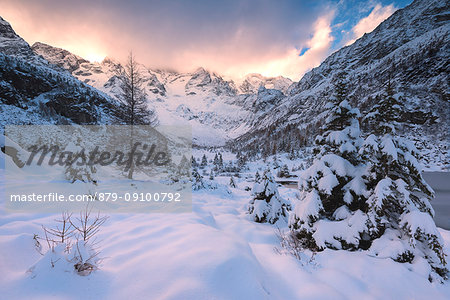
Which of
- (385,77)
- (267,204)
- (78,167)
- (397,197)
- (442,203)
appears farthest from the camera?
(385,77)

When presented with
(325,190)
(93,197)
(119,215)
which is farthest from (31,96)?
(325,190)

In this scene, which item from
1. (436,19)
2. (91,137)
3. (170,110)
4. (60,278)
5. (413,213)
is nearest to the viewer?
(60,278)

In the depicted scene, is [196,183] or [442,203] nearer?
[442,203]

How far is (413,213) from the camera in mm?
3430

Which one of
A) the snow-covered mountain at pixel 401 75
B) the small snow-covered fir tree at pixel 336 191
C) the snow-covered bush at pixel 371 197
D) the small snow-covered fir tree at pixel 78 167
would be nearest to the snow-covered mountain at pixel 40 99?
the small snow-covered fir tree at pixel 78 167

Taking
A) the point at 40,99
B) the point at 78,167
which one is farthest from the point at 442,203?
the point at 40,99

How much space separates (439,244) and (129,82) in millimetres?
16345

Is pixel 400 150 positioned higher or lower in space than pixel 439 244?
higher

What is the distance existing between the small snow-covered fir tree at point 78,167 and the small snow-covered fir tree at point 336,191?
9.91 meters

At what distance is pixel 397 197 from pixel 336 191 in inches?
51.3

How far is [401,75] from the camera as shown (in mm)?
59562

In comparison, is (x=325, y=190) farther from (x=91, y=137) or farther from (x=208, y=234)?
(x=91, y=137)

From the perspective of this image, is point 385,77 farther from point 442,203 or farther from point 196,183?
point 196,183

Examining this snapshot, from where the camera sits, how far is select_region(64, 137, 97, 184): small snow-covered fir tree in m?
8.36
